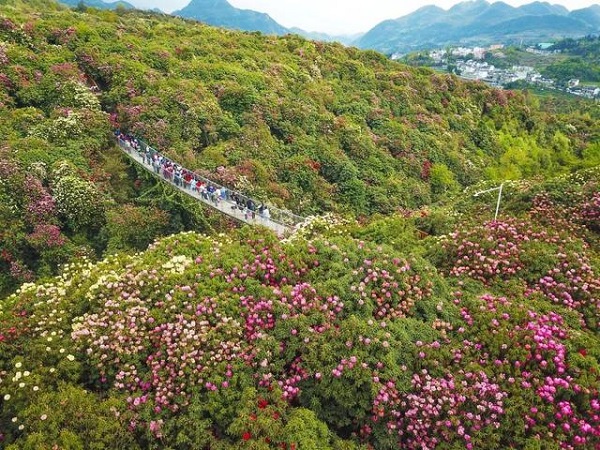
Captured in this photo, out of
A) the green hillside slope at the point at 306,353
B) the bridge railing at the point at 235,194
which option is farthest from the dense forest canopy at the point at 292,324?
the bridge railing at the point at 235,194

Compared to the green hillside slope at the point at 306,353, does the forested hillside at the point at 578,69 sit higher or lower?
higher

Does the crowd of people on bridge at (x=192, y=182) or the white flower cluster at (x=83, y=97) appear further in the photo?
the white flower cluster at (x=83, y=97)

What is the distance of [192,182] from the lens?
23.8 m

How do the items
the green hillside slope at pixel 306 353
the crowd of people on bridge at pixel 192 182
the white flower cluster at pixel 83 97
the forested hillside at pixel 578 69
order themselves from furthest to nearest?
the forested hillside at pixel 578 69 < the white flower cluster at pixel 83 97 < the crowd of people on bridge at pixel 192 182 < the green hillside slope at pixel 306 353

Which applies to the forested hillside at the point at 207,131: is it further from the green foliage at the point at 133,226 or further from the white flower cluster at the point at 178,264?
the white flower cluster at the point at 178,264

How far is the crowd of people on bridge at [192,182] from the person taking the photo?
2273 centimetres

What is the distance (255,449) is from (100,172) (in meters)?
20.3

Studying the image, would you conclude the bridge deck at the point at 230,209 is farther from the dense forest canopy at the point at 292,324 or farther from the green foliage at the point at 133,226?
the green foliage at the point at 133,226

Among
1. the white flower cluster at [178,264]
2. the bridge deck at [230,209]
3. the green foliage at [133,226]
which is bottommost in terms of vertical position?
the green foliage at [133,226]

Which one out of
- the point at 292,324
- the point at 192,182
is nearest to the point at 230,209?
the point at 192,182

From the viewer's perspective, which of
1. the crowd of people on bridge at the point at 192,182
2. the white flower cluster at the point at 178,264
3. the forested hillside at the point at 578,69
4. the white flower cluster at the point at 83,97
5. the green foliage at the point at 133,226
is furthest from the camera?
the forested hillside at the point at 578,69

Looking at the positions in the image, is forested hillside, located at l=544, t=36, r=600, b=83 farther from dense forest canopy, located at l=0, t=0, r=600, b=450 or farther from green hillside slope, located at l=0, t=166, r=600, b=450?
green hillside slope, located at l=0, t=166, r=600, b=450

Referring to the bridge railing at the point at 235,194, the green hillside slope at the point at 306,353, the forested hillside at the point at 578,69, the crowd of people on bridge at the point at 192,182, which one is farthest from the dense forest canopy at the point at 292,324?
the forested hillside at the point at 578,69

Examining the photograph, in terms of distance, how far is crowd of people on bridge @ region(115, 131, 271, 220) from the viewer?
74.6 ft
